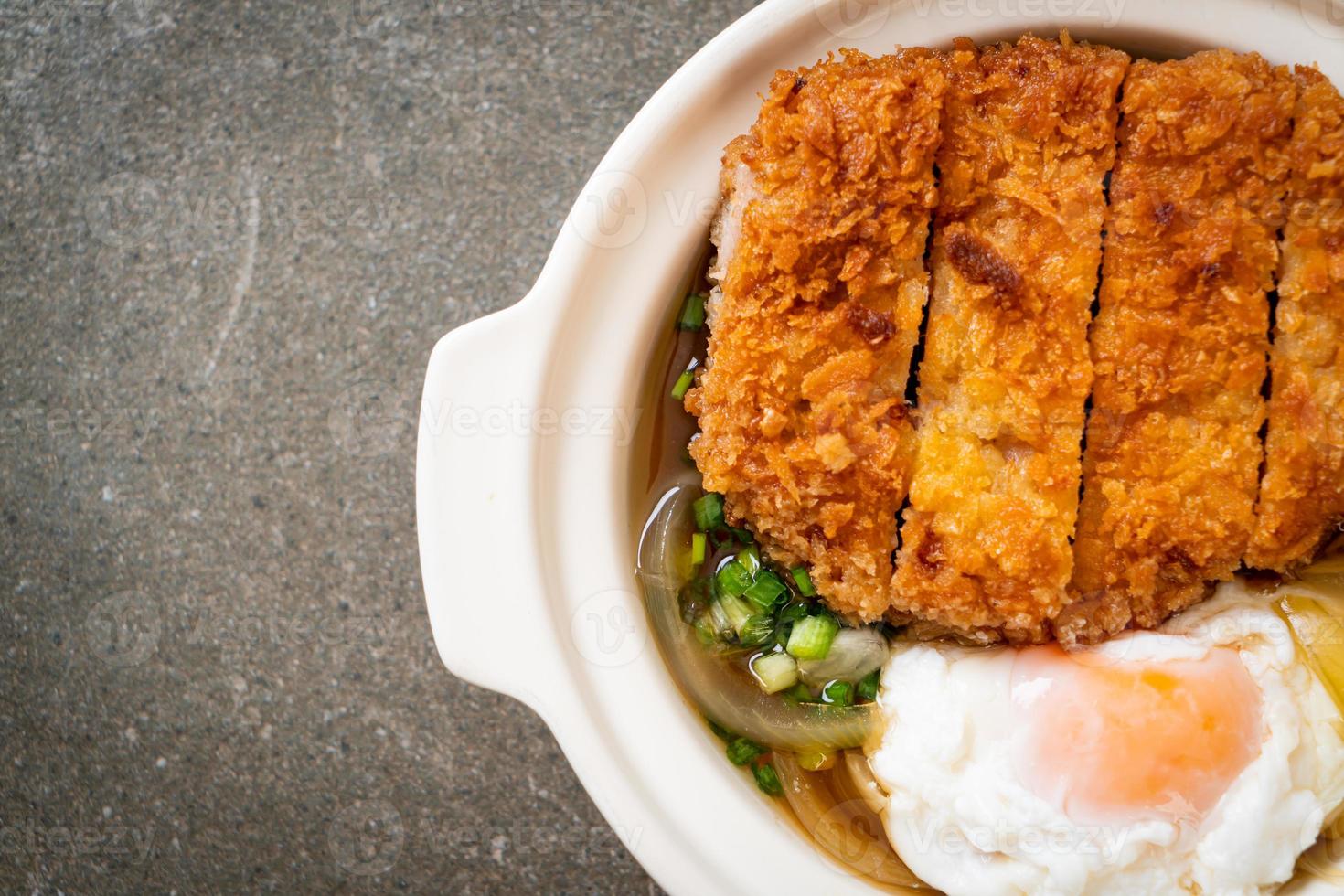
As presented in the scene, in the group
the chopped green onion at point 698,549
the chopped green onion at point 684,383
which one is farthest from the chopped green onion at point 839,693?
the chopped green onion at point 684,383

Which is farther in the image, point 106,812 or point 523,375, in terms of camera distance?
point 106,812

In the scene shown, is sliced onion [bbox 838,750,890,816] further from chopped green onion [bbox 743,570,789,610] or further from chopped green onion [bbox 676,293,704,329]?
chopped green onion [bbox 676,293,704,329]

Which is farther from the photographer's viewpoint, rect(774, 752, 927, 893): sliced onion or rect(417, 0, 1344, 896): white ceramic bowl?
rect(774, 752, 927, 893): sliced onion

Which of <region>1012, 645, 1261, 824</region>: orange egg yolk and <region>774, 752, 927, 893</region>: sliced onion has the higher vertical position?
<region>1012, 645, 1261, 824</region>: orange egg yolk

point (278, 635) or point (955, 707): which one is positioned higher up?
point (955, 707)

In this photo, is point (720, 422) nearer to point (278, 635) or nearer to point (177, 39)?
point (278, 635)

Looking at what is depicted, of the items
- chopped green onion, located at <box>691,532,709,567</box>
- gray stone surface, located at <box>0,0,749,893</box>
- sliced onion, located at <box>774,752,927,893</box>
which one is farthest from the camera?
gray stone surface, located at <box>0,0,749,893</box>

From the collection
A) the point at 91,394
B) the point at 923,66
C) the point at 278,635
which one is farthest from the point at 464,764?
the point at 923,66

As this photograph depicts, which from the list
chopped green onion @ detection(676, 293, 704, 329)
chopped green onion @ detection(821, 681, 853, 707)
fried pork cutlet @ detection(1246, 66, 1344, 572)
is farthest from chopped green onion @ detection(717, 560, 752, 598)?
fried pork cutlet @ detection(1246, 66, 1344, 572)
